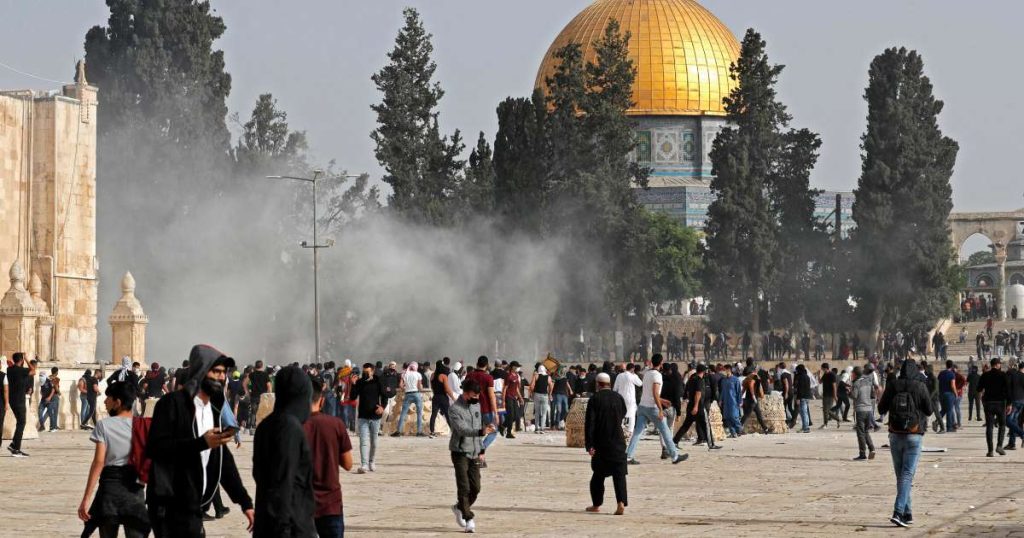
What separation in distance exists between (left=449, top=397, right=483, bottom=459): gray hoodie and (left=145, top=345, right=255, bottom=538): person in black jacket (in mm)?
4170

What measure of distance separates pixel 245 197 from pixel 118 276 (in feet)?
14.2

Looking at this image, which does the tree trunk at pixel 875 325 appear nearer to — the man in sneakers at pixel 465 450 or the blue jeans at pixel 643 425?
the blue jeans at pixel 643 425

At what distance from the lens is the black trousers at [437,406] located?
23.5 metres

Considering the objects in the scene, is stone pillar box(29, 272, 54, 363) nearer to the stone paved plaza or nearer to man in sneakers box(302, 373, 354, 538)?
the stone paved plaza

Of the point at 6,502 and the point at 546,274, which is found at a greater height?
the point at 546,274

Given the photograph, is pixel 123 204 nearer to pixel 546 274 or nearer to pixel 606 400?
pixel 546 274

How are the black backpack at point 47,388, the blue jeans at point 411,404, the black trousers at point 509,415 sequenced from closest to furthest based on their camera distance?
1. the blue jeans at point 411,404
2. the black trousers at point 509,415
3. the black backpack at point 47,388

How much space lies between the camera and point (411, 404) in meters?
26.0

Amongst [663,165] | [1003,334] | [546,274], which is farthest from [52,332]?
[663,165]

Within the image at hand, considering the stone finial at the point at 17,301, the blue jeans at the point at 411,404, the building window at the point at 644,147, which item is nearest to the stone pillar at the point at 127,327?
the stone finial at the point at 17,301

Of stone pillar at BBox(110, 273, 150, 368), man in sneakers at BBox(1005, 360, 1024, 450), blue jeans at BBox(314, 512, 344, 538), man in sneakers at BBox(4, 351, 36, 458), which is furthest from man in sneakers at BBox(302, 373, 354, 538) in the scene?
stone pillar at BBox(110, 273, 150, 368)

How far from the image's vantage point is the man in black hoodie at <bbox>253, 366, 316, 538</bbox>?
8.19 m

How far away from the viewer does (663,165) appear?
84.1 meters

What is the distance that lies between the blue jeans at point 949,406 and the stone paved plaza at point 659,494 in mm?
2974
